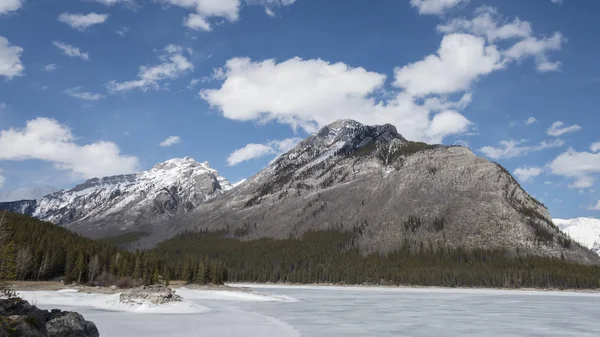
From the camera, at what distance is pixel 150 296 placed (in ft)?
189

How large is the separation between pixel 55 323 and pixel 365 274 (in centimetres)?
18452

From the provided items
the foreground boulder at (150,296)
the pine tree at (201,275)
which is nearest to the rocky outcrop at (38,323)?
the foreground boulder at (150,296)

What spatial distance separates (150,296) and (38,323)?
128 feet

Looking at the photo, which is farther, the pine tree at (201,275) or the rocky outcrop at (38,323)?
the pine tree at (201,275)

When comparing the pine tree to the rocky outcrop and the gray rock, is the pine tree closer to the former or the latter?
the rocky outcrop

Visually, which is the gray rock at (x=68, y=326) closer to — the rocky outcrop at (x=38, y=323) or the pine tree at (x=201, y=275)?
the rocky outcrop at (x=38, y=323)

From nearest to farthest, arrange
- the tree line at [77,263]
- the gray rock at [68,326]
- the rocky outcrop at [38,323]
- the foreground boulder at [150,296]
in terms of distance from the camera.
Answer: the rocky outcrop at [38,323] → the gray rock at [68,326] → the foreground boulder at [150,296] → the tree line at [77,263]

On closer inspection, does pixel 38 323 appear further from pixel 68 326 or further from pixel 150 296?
pixel 150 296

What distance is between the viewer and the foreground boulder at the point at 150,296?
5697cm

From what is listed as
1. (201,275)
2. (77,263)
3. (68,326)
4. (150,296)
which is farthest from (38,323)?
(201,275)

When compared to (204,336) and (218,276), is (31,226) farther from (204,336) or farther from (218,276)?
(204,336)

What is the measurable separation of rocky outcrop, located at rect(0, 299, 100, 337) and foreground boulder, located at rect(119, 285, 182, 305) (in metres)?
29.2

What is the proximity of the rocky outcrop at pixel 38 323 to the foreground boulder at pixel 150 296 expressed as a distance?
29.2 m

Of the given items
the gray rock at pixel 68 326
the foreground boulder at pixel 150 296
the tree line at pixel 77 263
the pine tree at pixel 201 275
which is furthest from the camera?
the pine tree at pixel 201 275
